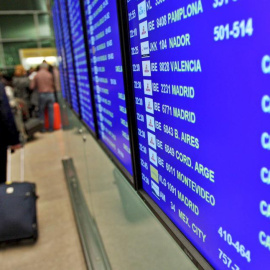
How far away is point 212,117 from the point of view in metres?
0.66

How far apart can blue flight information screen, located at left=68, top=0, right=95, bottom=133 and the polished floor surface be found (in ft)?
4.04

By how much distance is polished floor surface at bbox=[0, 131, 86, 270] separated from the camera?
2.94 metres

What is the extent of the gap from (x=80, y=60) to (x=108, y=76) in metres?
1.06

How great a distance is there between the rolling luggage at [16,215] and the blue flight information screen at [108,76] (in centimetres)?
163

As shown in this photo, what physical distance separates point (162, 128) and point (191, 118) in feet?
0.68

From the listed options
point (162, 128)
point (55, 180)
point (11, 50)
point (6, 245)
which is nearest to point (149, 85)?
point (162, 128)

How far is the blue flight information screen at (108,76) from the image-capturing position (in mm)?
1427

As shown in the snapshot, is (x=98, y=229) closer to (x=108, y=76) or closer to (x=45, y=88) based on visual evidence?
(x=108, y=76)

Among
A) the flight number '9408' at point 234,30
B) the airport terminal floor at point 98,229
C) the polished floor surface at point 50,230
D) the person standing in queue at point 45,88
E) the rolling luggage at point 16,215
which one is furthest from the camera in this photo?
the person standing in queue at point 45,88

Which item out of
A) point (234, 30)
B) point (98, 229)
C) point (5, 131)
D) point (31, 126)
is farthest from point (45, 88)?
point (234, 30)

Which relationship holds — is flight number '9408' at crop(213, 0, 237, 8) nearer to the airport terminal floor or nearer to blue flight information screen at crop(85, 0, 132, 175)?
the airport terminal floor

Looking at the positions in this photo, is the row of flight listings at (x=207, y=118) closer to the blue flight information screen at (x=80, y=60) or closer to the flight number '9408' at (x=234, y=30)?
the flight number '9408' at (x=234, y=30)

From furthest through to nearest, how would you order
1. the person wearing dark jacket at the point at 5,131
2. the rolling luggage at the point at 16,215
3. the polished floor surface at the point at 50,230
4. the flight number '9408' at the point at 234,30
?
the person wearing dark jacket at the point at 5,131
the rolling luggage at the point at 16,215
the polished floor surface at the point at 50,230
the flight number '9408' at the point at 234,30

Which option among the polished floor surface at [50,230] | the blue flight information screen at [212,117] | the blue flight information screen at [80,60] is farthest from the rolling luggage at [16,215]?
the blue flight information screen at [212,117]
